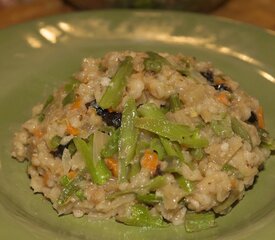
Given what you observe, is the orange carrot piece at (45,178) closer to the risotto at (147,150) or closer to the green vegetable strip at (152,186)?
the risotto at (147,150)

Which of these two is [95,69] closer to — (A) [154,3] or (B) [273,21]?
(A) [154,3]

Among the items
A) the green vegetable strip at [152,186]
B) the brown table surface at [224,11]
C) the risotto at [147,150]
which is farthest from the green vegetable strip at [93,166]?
the brown table surface at [224,11]

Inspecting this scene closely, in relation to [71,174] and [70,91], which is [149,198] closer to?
[71,174]

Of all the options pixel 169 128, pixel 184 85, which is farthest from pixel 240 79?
pixel 169 128

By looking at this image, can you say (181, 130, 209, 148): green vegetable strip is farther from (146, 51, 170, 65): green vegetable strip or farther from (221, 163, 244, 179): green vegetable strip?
(146, 51, 170, 65): green vegetable strip

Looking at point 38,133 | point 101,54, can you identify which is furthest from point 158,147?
point 101,54

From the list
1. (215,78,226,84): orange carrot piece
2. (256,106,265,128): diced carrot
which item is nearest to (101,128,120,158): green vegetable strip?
(215,78,226,84): orange carrot piece
